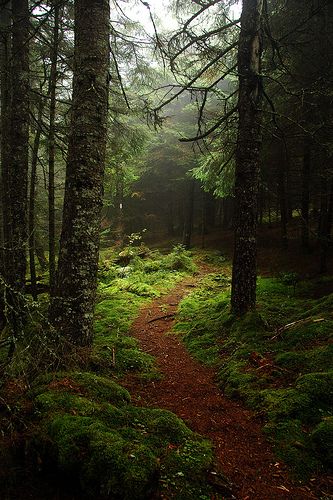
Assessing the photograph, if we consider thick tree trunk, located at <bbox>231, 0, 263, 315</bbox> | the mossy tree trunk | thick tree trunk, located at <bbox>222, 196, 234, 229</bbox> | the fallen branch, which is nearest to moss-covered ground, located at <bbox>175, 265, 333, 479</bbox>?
the fallen branch

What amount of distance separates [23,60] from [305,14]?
8622 millimetres

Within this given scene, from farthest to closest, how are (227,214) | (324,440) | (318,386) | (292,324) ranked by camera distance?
(227,214) → (292,324) → (318,386) → (324,440)

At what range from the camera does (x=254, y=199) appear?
760 centimetres

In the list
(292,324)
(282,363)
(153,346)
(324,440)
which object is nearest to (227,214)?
(153,346)

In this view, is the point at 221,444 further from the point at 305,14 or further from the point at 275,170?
the point at 275,170

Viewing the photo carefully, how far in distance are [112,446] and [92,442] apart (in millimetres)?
184

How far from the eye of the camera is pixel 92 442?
293cm

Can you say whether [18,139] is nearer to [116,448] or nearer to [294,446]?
[116,448]

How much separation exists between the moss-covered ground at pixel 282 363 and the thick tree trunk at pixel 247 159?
2.77 ft

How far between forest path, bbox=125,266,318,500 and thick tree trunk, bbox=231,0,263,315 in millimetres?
2091

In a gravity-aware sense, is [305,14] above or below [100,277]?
above

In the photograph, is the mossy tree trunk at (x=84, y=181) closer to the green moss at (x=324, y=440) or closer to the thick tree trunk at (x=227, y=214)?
the green moss at (x=324, y=440)

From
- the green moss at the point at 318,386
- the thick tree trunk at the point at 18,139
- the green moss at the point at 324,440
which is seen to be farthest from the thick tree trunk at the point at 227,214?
the green moss at the point at 324,440

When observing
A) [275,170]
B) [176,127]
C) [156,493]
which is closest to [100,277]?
[275,170]
